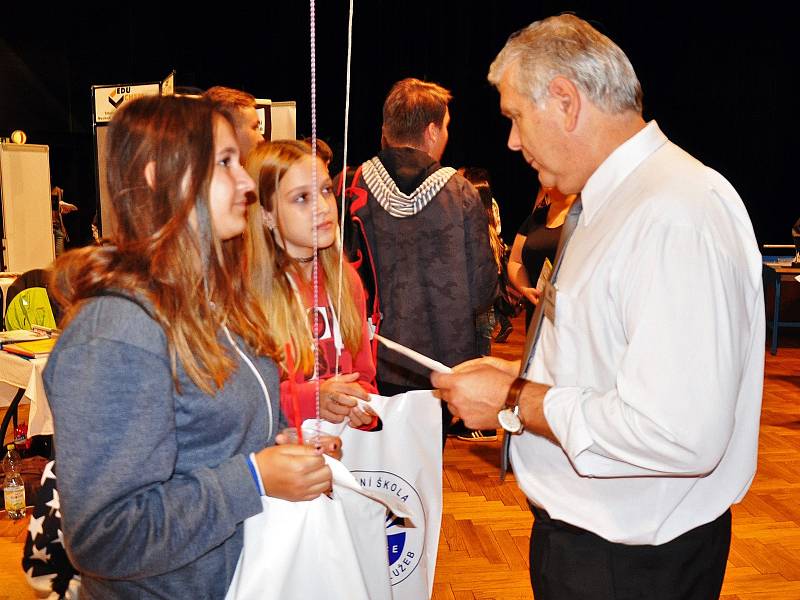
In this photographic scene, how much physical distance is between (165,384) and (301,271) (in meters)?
1.14

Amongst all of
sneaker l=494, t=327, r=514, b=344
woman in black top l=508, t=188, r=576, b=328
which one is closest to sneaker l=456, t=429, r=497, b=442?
woman in black top l=508, t=188, r=576, b=328

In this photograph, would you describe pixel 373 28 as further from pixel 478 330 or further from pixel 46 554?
pixel 46 554

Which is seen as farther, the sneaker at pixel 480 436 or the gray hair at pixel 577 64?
the sneaker at pixel 480 436

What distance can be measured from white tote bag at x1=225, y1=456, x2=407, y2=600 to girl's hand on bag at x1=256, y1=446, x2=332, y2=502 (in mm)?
27

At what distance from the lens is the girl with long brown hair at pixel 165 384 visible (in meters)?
0.98

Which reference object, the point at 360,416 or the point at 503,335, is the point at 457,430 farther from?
the point at 360,416

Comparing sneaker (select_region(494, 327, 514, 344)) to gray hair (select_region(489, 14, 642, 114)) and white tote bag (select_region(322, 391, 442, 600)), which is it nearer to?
white tote bag (select_region(322, 391, 442, 600))

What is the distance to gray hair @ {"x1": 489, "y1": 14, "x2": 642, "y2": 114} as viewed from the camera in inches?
48.8

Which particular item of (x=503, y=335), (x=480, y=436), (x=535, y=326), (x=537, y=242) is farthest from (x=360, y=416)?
(x=503, y=335)

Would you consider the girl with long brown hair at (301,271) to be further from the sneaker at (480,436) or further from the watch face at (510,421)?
the sneaker at (480,436)

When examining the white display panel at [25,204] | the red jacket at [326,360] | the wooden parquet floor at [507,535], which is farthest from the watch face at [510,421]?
the white display panel at [25,204]

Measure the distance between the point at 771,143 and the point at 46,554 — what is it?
11.2m

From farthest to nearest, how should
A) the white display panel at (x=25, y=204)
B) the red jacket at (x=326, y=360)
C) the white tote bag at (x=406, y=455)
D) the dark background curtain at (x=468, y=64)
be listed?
the dark background curtain at (x=468, y=64) → the white display panel at (x=25, y=204) → the red jacket at (x=326, y=360) → the white tote bag at (x=406, y=455)

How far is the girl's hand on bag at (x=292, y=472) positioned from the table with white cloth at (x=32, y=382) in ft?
8.12
